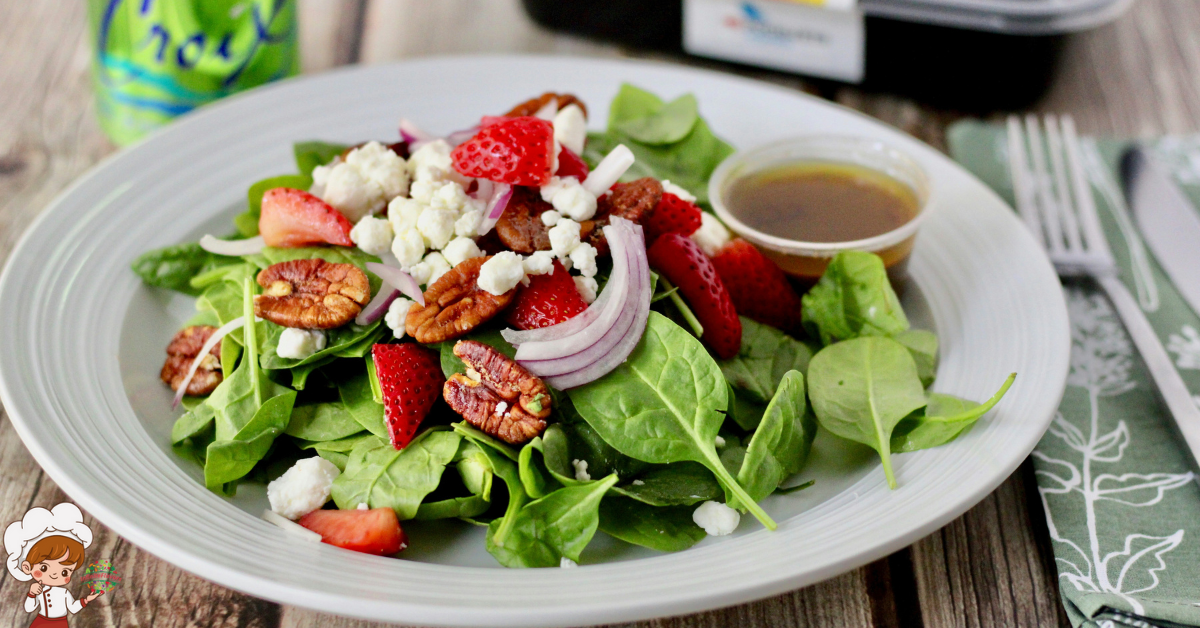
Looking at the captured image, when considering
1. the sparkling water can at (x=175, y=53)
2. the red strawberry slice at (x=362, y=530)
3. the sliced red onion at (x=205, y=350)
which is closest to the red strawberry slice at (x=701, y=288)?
Answer: the red strawberry slice at (x=362, y=530)

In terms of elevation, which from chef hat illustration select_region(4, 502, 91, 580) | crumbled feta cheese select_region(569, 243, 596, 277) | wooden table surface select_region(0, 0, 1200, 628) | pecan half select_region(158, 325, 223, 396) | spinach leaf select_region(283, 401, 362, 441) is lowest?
wooden table surface select_region(0, 0, 1200, 628)

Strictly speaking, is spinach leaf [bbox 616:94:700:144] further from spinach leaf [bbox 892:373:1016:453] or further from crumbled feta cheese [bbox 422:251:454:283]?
spinach leaf [bbox 892:373:1016:453]

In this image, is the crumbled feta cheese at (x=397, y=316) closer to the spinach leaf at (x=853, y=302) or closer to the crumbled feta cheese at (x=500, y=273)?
the crumbled feta cheese at (x=500, y=273)

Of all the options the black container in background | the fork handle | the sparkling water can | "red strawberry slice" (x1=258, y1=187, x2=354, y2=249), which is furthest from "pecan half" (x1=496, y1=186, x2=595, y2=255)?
the black container in background

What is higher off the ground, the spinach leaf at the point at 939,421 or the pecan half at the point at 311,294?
the pecan half at the point at 311,294

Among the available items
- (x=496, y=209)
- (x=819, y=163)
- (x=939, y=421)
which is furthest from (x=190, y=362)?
(x=819, y=163)

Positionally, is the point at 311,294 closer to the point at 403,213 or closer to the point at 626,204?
the point at 403,213

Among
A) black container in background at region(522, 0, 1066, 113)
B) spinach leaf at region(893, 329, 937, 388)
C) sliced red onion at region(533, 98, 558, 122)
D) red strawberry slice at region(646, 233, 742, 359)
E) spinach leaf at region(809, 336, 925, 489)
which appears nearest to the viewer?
spinach leaf at region(809, 336, 925, 489)
